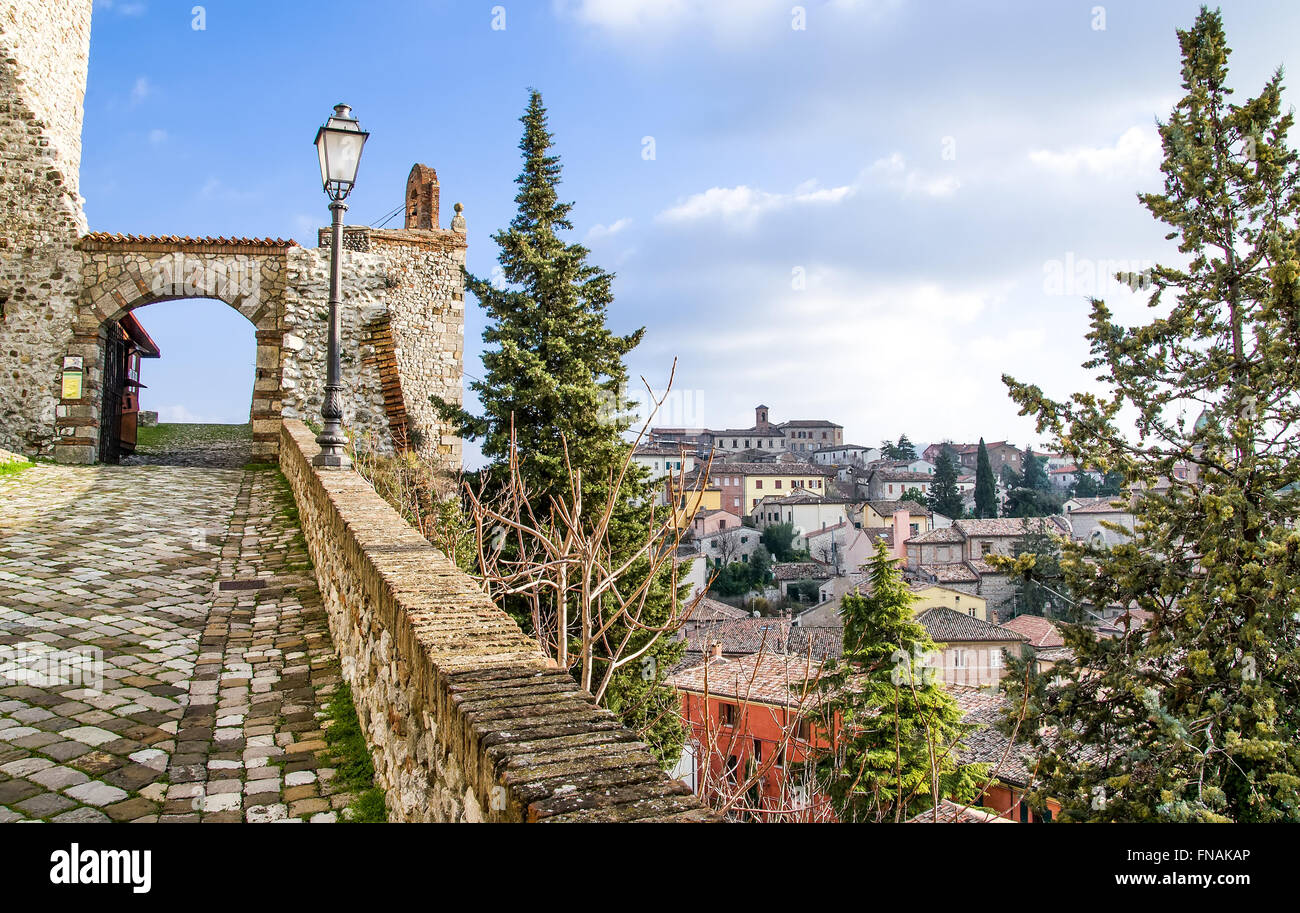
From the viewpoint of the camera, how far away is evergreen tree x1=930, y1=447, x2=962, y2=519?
71062mm

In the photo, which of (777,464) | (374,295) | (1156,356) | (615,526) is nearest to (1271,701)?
(1156,356)

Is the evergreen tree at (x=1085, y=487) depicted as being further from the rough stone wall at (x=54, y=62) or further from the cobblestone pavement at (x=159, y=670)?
the cobblestone pavement at (x=159, y=670)

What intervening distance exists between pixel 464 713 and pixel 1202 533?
11.1 m

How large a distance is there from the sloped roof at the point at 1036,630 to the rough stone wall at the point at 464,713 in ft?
120

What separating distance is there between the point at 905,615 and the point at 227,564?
42.6 ft

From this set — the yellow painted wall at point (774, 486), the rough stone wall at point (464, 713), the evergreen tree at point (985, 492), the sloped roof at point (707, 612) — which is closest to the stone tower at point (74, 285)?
the sloped roof at point (707, 612)

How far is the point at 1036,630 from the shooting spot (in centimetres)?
3869

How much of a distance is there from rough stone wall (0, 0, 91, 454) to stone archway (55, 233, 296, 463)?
303 mm

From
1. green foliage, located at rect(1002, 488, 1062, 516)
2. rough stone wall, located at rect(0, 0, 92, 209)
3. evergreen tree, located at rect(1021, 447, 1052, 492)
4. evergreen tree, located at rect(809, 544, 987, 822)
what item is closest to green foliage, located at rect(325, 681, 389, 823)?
evergreen tree, located at rect(809, 544, 987, 822)

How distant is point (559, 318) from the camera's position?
15688mm

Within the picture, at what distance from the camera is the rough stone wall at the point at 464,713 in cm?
200

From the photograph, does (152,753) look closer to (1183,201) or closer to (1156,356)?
(1156,356)

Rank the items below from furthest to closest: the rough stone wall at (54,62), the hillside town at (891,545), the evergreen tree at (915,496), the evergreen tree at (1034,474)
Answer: the evergreen tree at (1034,474) < the evergreen tree at (915,496) < the hillside town at (891,545) < the rough stone wall at (54,62)

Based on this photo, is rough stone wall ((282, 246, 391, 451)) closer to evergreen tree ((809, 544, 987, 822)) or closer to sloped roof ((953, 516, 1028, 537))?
evergreen tree ((809, 544, 987, 822))
